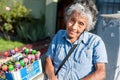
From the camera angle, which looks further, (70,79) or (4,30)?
(4,30)

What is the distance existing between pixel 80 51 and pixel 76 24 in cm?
25

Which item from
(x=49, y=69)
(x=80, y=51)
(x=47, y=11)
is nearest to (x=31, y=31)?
(x=47, y=11)

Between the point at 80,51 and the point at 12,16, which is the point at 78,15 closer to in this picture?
the point at 80,51

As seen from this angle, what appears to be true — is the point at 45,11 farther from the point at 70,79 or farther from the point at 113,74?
the point at 70,79

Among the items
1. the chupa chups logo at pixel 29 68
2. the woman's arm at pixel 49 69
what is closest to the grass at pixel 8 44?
the woman's arm at pixel 49 69

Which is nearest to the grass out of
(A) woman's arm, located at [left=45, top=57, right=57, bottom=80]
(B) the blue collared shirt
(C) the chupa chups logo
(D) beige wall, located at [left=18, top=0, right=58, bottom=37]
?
(D) beige wall, located at [left=18, top=0, right=58, bottom=37]

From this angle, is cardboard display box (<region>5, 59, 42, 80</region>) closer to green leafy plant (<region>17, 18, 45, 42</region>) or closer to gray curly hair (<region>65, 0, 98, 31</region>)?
gray curly hair (<region>65, 0, 98, 31</region>)

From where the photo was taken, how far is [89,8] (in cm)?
312

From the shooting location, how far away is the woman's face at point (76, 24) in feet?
10.2

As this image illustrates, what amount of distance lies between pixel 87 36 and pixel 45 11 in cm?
753

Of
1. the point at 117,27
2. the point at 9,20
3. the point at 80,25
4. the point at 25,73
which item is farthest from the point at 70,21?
the point at 9,20

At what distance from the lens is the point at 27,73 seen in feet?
9.35

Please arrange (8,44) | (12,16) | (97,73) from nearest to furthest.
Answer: (97,73), (8,44), (12,16)

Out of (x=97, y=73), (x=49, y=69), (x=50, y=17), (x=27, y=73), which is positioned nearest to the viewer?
(x=27, y=73)
